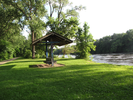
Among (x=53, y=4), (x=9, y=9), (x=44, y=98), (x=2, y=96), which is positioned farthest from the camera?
(x=53, y=4)

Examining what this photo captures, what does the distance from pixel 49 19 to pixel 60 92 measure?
86.0 ft

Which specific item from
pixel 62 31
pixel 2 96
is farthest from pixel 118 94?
pixel 62 31

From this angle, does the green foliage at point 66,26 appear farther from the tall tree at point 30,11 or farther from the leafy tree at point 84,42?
the tall tree at point 30,11

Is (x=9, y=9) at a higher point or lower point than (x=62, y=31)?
higher

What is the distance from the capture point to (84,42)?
2891 centimetres

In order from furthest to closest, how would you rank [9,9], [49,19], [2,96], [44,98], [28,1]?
[49,19]
[28,1]
[9,9]
[2,96]
[44,98]

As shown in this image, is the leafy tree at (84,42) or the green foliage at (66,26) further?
the leafy tree at (84,42)

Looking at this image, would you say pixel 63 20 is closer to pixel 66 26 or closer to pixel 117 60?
pixel 66 26

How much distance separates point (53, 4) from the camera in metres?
31.7

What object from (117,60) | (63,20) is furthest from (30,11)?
(117,60)

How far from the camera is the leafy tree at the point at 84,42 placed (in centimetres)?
2886

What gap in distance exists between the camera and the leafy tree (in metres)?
28.9

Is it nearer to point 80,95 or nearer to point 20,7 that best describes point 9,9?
point 20,7

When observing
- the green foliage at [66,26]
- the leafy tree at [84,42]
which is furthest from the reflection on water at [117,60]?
the green foliage at [66,26]
